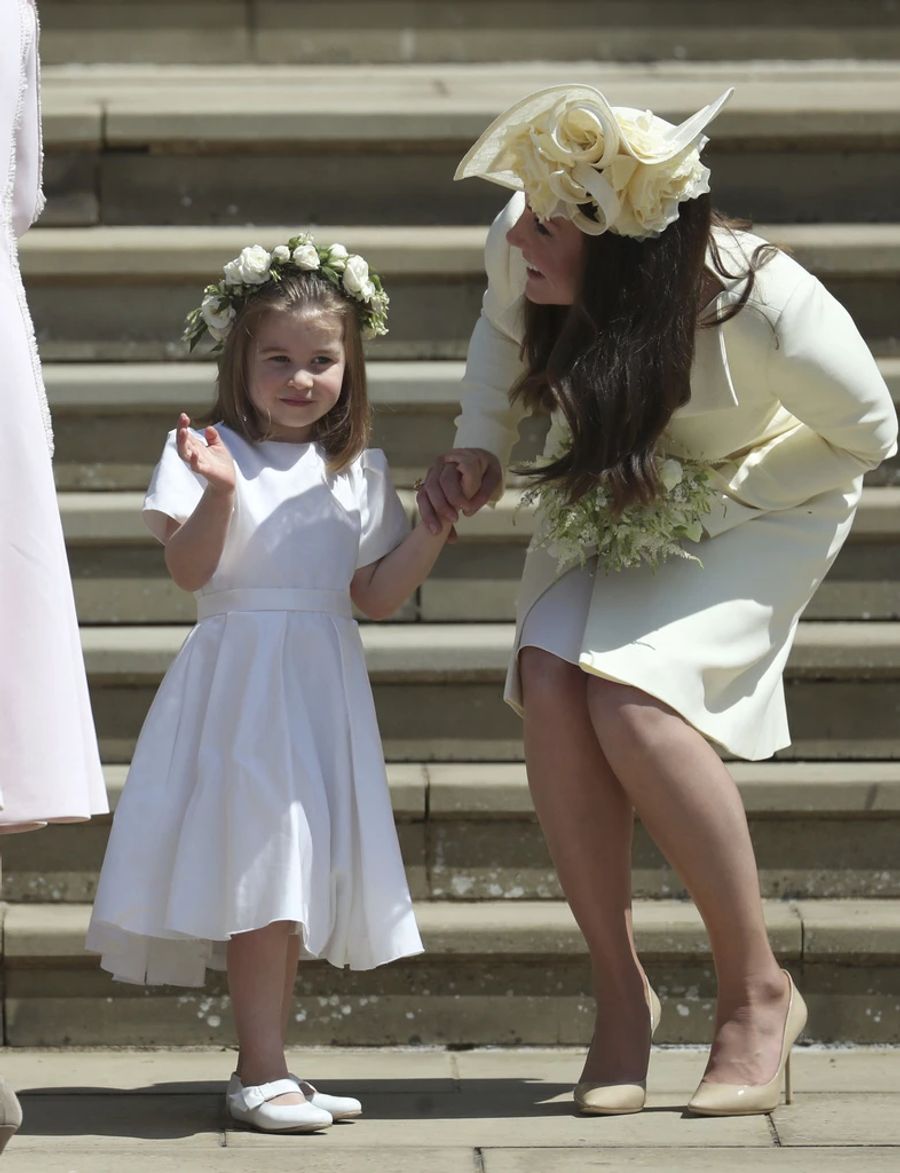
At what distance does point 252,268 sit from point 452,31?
2487 millimetres

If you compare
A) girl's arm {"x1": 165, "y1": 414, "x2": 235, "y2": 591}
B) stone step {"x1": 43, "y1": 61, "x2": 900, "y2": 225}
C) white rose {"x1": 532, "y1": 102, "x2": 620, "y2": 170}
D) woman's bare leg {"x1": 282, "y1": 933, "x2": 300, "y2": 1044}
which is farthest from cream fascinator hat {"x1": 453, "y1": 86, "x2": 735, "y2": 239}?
stone step {"x1": 43, "y1": 61, "x2": 900, "y2": 225}

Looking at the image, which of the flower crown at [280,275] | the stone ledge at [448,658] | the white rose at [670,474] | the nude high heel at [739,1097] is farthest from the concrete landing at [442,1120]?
the flower crown at [280,275]

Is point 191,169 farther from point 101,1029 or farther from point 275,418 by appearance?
point 101,1029

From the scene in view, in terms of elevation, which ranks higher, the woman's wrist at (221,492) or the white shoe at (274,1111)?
the woman's wrist at (221,492)

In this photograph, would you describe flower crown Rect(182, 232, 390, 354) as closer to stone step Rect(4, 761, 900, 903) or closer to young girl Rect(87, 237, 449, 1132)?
young girl Rect(87, 237, 449, 1132)

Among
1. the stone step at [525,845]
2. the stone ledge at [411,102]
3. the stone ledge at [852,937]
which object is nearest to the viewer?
the stone ledge at [852,937]

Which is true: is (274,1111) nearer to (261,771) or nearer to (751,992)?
(261,771)

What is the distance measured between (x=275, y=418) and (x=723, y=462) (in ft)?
2.36

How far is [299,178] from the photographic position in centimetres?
446

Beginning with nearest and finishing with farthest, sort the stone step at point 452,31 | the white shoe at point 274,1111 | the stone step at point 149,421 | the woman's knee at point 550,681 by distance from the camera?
1. the white shoe at point 274,1111
2. the woman's knee at point 550,681
3. the stone step at point 149,421
4. the stone step at point 452,31

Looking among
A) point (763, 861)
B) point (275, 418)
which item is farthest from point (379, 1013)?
point (275, 418)

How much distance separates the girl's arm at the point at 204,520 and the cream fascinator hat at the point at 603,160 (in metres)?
0.63

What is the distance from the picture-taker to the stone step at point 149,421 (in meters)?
4.01

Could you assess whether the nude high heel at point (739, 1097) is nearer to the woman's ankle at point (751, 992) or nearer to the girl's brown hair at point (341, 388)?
the woman's ankle at point (751, 992)
